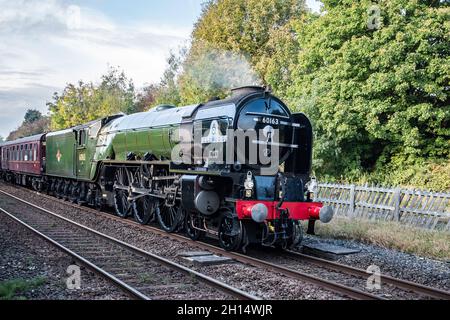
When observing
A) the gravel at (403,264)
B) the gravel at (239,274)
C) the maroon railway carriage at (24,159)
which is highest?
the maroon railway carriage at (24,159)

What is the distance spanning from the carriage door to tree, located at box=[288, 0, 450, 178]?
Answer: 362 inches

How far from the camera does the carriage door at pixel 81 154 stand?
17.5 meters

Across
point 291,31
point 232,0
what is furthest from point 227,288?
point 232,0

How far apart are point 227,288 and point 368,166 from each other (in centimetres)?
1592

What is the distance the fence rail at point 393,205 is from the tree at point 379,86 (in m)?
4.21

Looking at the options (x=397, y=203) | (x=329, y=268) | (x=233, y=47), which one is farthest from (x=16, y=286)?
(x=233, y=47)

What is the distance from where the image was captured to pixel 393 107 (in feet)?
59.2

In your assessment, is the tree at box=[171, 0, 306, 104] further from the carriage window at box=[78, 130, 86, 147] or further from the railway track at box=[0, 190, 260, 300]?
the railway track at box=[0, 190, 260, 300]

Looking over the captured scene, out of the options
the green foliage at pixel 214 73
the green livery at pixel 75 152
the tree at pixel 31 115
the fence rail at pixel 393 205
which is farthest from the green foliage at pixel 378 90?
the tree at pixel 31 115

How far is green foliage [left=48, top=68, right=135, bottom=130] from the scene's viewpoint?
135ft

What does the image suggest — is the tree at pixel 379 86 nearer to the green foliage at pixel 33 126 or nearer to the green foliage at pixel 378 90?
the green foliage at pixel 378 90

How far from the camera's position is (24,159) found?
27.0m

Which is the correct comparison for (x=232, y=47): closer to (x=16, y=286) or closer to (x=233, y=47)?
(x=233, y=47)
